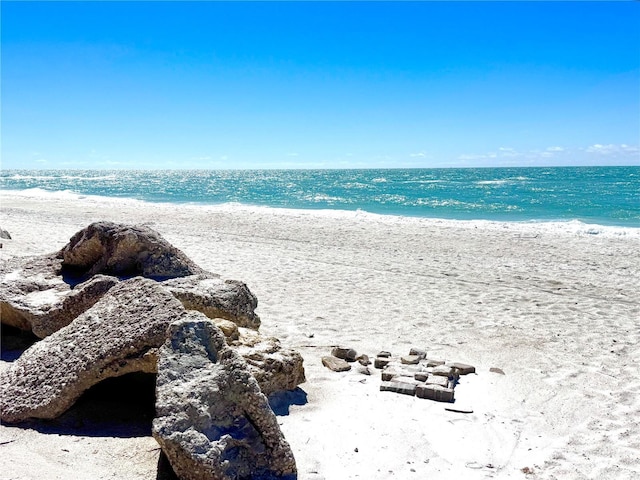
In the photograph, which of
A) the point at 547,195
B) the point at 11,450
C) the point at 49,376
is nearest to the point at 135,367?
the point at 49,376

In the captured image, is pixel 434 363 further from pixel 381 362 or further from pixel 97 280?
pixel 97 280

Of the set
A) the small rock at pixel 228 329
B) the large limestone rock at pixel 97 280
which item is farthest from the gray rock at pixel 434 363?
the small rock at pixel 228 329

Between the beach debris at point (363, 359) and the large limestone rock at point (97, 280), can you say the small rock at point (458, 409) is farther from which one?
the large limestone rock at point (97, 280)

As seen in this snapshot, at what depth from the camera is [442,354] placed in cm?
645

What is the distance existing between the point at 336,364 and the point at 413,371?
0.79 metres

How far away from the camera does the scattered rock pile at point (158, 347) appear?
10.3ft

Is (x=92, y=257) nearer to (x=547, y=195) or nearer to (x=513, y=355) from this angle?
(x=513, y=355)

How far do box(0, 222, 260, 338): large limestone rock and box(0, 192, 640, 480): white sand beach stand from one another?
113 centimetres

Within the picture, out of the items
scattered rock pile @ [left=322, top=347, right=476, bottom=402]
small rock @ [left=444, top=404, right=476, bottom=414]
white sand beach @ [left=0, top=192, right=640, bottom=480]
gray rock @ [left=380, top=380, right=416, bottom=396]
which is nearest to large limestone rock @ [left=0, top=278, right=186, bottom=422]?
white sand beach @ [left=0, top=192, right=640, bottom=480]

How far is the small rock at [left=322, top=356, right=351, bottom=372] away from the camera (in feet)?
18.3

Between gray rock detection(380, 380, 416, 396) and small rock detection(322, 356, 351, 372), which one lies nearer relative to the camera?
gray rock detection(380, 380, 416, 396)

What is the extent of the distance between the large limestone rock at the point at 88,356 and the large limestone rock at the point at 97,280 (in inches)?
30.9

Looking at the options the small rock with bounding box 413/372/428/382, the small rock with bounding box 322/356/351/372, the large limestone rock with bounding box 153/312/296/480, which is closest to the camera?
the large limestone rock with bounding box 153/312/296/480

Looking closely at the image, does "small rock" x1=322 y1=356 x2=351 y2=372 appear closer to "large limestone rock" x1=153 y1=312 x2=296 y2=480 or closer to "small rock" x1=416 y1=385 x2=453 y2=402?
"small rock" x1=416 y1=385 x2=453 y2=402
